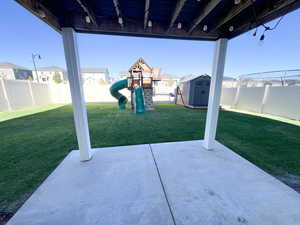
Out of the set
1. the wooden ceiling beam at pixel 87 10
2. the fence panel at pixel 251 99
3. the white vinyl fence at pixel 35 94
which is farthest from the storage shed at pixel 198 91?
the wooden ceiling beam at pixel 87 10

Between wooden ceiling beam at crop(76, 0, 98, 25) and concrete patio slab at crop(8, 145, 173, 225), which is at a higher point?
wooden ceiling beam at crop(76, 0, 98, 25)

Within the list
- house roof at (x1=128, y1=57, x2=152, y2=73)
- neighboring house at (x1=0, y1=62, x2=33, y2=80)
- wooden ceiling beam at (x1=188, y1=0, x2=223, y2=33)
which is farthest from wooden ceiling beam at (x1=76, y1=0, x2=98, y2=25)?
neighboring house at (x1=0, y1=62, x2=33, y2=80)

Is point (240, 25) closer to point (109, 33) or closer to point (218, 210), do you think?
point (109, 33)

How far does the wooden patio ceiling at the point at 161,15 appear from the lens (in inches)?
57.4

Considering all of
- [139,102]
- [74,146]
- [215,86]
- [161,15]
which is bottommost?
[74,146]

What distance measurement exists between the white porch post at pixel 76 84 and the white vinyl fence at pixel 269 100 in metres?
8.38

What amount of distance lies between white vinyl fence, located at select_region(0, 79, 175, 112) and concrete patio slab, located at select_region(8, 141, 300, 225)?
848 cm

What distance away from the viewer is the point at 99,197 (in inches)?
57.0

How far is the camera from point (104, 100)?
12.3 metres

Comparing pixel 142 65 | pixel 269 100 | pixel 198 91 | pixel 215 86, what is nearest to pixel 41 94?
pixel 142 65

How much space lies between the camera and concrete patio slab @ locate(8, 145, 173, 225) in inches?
47.3

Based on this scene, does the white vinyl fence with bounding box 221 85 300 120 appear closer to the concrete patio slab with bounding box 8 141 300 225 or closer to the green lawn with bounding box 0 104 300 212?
the green lawn with bounding box 0 104 300 212

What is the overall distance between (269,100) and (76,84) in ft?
28.9

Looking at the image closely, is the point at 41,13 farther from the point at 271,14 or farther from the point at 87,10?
the point at 271,14
